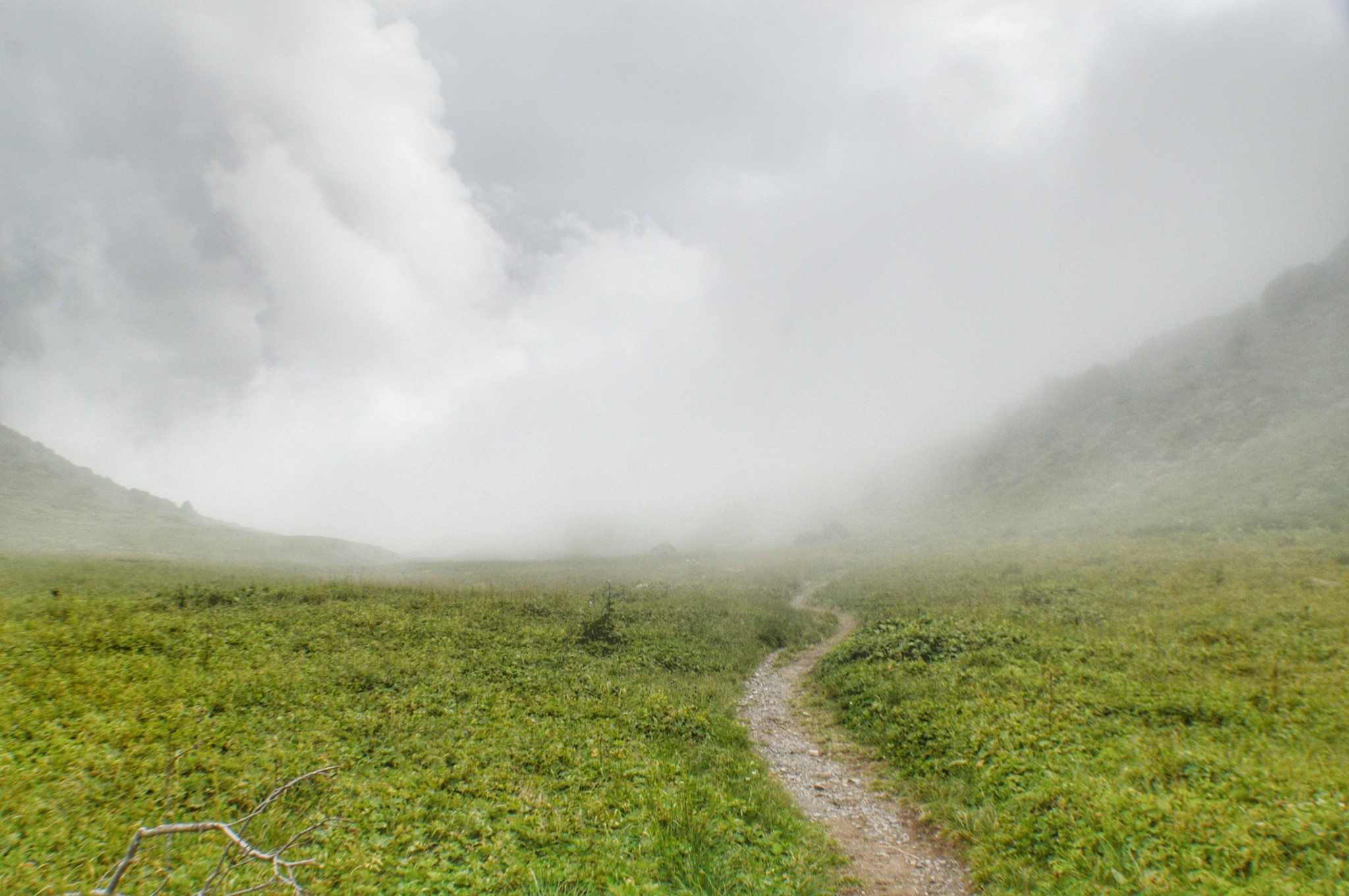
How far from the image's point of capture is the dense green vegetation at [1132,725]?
774 centimetres

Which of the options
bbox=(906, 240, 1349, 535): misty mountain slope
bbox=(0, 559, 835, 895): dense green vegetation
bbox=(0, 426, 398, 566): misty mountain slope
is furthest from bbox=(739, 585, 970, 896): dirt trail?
bbox=(0, 426, 398, 566): misty mountain slope

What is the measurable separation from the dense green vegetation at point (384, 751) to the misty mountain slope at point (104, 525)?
69802 mm

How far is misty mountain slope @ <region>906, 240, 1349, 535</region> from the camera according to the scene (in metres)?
49.5

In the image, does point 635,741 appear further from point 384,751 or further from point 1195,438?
point 1195,438

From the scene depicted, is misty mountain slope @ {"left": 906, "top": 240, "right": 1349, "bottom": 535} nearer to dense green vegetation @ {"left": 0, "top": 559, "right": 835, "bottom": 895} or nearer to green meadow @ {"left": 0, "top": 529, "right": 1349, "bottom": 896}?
green meadow @ {"left": 0, "top": 529, "right": 1349, "bottom": 896}

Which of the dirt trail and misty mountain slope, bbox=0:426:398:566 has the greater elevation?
misty mountain slope, bbox=0:426:398:566

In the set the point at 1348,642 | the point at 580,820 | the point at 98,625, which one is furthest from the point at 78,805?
the point at 1348,642

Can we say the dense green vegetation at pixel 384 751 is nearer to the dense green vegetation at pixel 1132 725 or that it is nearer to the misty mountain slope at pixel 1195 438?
the dense green vegetation at pixel 1132 725

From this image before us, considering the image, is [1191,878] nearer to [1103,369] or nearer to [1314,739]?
[1314,739]

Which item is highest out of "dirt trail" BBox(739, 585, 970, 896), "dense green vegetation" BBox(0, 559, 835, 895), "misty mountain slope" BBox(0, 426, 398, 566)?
"misty mountain slope" BBox(0, 426, 398, 566)

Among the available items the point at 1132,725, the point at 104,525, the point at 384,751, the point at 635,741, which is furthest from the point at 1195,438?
the point at 104,525

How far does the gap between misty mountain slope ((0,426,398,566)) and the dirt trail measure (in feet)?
269

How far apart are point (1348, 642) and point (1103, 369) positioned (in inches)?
4997

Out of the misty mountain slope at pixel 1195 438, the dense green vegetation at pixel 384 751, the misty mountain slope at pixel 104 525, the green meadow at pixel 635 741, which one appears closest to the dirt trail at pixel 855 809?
the green meadow at pixel 635 741
